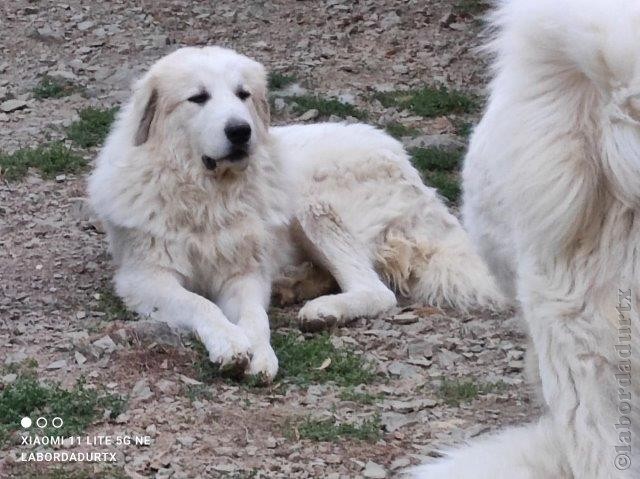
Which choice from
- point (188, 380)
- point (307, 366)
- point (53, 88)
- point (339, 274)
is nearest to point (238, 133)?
point (339, 274)

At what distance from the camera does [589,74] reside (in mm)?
2250

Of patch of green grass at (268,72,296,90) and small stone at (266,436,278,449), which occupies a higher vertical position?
small stone at (266,436,278,449)

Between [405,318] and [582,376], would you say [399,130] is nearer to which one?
[405,318]

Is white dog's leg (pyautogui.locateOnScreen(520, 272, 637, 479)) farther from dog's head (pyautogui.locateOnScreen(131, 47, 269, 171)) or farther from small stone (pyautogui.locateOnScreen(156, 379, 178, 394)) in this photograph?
dog's head (pyautogui.locateOnScreen(131, 47, 269, 171))

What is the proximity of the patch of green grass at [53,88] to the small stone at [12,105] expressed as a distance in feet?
0.61

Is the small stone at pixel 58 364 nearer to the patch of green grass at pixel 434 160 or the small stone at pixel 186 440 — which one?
the small stone at pixel 186 440

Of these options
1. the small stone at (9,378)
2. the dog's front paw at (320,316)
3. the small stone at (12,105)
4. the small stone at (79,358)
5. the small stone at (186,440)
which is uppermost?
the small stone at (186,440)

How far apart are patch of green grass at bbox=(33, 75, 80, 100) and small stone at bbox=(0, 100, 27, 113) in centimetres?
19

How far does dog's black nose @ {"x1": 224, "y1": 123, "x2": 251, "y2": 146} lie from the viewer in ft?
16.9

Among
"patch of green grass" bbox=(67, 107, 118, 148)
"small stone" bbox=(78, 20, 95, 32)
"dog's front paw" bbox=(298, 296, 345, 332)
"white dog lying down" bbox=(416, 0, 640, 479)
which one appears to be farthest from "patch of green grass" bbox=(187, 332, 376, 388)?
"small stone" bbox=(78, 20, 95, 32)

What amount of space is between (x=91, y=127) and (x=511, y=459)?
5469 millimetres

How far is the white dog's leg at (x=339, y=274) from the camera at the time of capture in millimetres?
5156

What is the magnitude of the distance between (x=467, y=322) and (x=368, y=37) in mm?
4804

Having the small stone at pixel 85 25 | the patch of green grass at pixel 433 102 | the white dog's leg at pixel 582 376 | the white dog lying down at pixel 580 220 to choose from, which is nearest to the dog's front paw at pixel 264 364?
the white dog lying down at pixel 580 220
